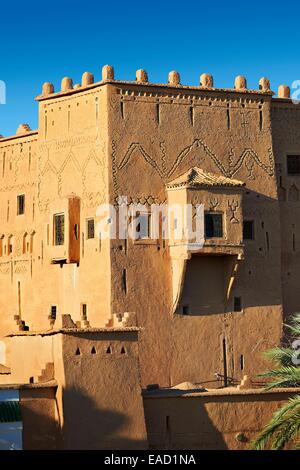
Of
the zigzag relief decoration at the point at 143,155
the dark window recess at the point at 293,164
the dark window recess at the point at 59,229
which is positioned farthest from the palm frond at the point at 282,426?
the dark window recess at the point at 293,164

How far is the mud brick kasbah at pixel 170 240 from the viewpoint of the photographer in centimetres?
4372

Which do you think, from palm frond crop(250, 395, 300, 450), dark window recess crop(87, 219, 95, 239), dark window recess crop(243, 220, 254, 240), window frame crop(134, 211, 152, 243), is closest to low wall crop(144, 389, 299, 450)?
palm frond crop(250, 395, 300, 450)

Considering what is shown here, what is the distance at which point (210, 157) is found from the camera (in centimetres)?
4525

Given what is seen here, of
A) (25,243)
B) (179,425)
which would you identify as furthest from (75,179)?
(179,425)

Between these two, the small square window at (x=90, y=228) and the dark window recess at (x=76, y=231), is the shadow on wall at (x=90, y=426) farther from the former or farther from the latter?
the dark window recess at (x=76, y=231)

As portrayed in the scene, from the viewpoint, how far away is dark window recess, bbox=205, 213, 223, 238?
44000mm

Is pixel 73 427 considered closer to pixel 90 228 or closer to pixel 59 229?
pixel 90 228

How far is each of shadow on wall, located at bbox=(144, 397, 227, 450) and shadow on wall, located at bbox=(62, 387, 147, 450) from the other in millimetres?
1174

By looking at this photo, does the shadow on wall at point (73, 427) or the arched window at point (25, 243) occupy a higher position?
the arched window at point (25, 243)
